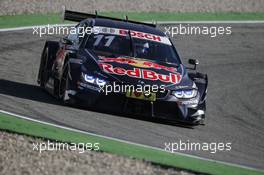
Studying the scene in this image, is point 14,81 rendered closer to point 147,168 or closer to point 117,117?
point 117,117

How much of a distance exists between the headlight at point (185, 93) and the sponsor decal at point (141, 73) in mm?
209

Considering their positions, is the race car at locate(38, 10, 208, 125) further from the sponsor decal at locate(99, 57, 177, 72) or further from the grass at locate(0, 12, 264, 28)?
the grass at locate(0, 12, 264, 28)

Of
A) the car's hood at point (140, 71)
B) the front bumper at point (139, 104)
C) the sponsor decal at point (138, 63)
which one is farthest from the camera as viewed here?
the sponsor decal at point (138, 63)

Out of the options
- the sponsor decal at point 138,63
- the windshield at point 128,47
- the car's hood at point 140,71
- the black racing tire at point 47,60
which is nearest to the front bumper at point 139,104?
the car's hood at point 140,71

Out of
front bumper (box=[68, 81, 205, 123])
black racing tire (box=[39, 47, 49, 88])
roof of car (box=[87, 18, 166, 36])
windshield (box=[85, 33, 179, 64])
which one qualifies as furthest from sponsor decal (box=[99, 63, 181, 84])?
black racing tire (box=[39, 47, 49, 88])

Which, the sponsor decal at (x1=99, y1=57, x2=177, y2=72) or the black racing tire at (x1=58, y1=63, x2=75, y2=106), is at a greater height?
the sponsor decal at (x1=99, y1=57, x2=177, y2=72)

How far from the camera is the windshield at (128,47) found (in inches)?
532

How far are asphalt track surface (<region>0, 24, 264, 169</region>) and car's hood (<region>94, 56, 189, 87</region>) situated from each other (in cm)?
61

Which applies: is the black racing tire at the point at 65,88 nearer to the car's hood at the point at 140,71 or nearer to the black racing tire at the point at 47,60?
the car's hood at the point at 140,71

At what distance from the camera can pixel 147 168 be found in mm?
9227

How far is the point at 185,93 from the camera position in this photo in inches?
497

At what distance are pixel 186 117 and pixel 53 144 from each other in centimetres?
314

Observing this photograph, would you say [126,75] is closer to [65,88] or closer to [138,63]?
[138,63]

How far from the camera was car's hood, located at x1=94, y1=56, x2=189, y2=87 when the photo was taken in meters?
12.4
